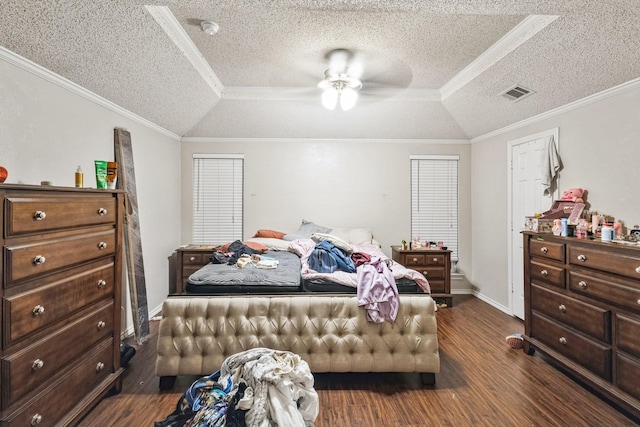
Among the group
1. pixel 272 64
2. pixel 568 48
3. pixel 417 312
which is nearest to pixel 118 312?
pixel 417 312

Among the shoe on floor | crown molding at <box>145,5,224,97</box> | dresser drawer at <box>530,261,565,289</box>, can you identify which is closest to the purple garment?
dresser drawer at <box>530,261,565,289</box>

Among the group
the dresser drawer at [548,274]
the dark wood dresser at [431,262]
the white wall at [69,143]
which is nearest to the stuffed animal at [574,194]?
the dresser drawer at [548,274]

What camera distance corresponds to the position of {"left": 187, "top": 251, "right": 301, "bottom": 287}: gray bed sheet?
8.70 ft

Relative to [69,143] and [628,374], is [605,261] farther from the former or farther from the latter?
[69,143]

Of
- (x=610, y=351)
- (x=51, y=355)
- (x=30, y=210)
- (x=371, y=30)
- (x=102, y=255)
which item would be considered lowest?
(x=610, y=351)

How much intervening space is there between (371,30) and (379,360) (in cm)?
261

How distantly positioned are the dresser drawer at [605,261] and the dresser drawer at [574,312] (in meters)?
0.30

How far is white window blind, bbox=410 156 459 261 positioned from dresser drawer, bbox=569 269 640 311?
2595 millimetres

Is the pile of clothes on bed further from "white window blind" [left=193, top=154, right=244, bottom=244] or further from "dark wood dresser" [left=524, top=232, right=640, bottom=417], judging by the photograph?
"white window blind" [left=193, top=154, right=244, bottom=244]

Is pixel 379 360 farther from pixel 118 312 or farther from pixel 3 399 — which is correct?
pixel 3 399

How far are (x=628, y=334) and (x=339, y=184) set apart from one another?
3.70 m

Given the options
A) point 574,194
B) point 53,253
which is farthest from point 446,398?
point 53,253

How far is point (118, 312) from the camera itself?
2.40 m

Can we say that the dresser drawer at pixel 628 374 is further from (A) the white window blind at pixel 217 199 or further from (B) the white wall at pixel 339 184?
(A) the white window blind at pixel 217 199
